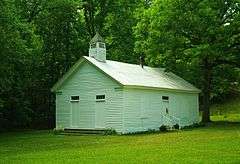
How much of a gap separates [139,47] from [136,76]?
1019 centimetres

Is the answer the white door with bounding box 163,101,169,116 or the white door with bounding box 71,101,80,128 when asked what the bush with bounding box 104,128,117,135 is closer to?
the white door with bounding box 71,101,80,128

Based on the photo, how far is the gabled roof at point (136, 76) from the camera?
3816 centimetres

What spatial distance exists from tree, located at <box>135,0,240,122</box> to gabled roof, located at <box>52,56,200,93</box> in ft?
6.11

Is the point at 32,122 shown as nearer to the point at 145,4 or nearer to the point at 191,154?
the point at 145,4

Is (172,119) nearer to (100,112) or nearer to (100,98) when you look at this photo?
(100,112)

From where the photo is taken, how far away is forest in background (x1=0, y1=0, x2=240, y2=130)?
43531 mm

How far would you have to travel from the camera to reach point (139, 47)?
1982 inches

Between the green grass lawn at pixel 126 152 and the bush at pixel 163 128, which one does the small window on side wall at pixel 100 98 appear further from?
the green grass lawn at pixel 126 152

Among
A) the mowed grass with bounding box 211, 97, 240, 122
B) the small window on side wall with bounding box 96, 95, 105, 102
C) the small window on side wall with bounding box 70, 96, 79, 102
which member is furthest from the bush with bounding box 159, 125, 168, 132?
the mowed grass with bounding box 211, 97, 240, 122

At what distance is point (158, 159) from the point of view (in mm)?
20250

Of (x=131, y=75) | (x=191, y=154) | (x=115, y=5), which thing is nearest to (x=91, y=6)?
(x=115, y=5)

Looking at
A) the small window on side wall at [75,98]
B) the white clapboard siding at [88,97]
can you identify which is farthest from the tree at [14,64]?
the small window on side wall at [75,98]

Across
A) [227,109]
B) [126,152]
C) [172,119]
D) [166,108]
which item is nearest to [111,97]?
[166,108]

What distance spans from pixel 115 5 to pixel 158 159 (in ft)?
135
